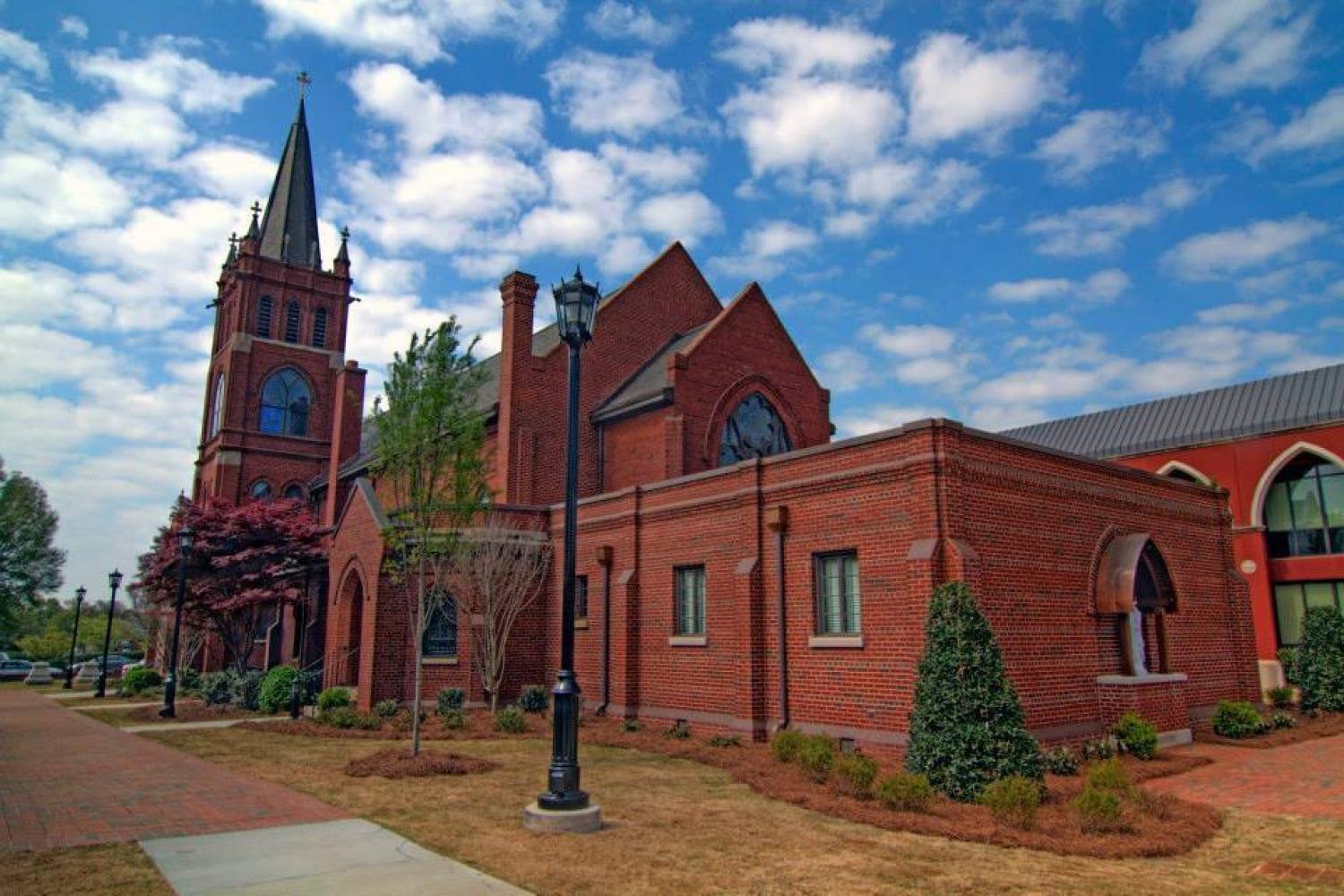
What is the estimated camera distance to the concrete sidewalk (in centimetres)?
728

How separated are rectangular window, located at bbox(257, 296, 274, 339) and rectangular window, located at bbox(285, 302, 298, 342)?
0.82 metres

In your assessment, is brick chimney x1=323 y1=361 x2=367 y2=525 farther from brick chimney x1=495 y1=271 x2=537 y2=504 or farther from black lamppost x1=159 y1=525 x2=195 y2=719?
brick chimney x1=495 y1=271 x2=537 y2=504

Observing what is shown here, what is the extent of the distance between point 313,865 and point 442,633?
47.3 ft

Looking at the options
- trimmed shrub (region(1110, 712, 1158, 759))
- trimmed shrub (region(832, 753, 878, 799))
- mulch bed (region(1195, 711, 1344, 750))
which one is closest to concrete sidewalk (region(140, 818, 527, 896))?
trimmed shrub (region(832, 753, 878, 799))

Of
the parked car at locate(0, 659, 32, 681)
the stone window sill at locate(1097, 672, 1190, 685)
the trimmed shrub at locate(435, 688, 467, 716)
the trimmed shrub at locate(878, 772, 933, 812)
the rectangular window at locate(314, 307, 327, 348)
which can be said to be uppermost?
the rectangular window at locate(314, 307, 327, 348)

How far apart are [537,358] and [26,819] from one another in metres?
18.6

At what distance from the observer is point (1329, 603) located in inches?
1128

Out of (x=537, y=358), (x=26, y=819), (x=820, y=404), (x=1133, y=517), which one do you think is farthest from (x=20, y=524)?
(x=1133, y=517)

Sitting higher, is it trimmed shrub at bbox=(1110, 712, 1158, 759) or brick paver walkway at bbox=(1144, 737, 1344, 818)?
trimmed shrub at bbox=(1110, 712, 1158, 759)

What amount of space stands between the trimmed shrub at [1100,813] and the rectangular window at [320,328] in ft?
148

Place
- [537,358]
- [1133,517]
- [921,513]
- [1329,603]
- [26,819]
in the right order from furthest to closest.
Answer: [1329,603] < [537,358] < [1133,517] < [921,513] < [26,819]

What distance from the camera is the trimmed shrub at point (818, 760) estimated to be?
12453 millimetres

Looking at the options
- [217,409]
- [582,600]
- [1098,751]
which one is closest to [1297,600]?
[1098,751]

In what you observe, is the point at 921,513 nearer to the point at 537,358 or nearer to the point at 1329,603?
the point at 537,358
